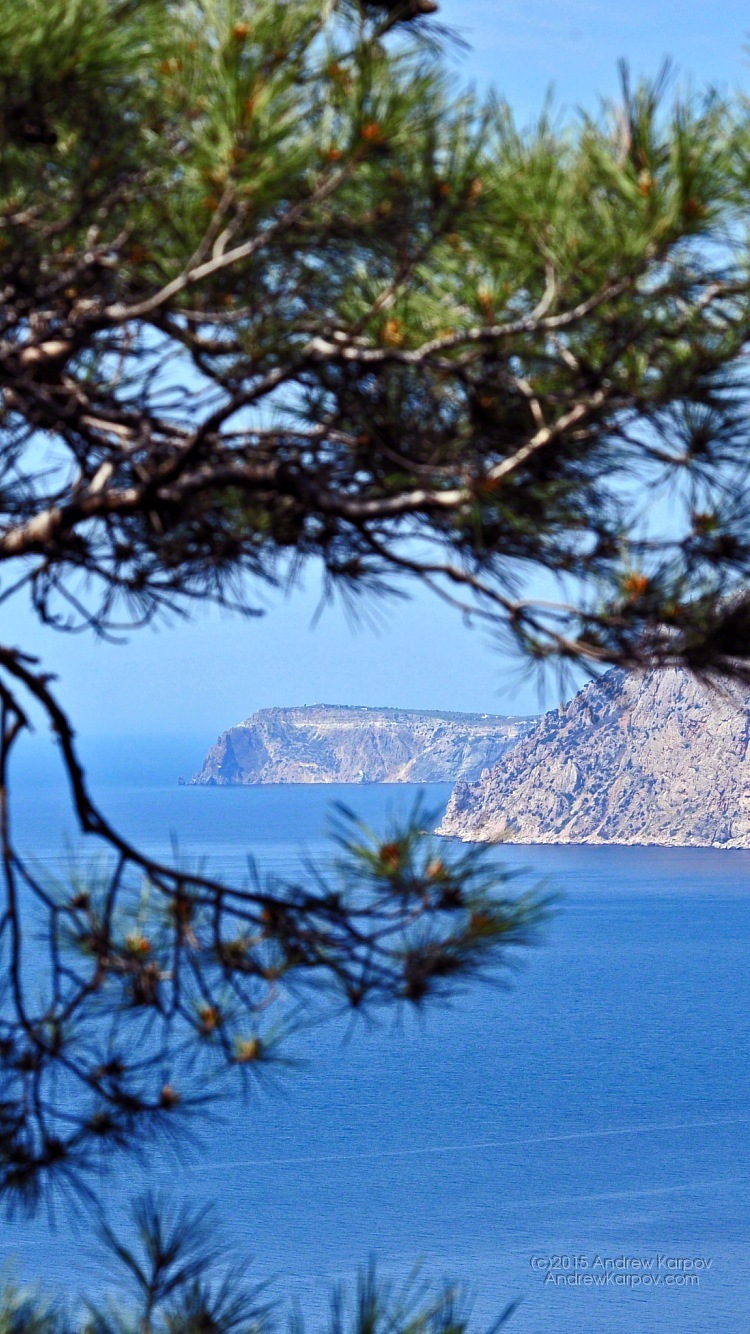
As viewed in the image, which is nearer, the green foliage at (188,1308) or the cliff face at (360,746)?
the green foliage at (188,1308)

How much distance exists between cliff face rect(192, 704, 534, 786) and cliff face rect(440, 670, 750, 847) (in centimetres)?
1292

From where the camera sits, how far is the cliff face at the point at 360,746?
316ft

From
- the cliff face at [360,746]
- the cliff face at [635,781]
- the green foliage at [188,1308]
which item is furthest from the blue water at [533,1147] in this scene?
the cliff face at [360,746]

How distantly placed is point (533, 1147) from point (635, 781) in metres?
43.8

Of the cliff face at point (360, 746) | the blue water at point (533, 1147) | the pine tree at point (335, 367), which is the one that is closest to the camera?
the pine tree at point (335, 367)

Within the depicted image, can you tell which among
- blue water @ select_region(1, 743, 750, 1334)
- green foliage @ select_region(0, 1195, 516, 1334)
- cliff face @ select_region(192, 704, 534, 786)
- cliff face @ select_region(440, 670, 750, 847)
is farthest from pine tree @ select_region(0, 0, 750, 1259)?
cliff face @ select_region(192, 704, 534, 786)

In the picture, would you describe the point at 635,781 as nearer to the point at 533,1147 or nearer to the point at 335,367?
the point at 533,1147

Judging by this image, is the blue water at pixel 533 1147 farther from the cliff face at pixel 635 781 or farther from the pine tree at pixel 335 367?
the cliff face at pixel 635 781

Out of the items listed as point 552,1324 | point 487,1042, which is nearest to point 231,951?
point 552,1324

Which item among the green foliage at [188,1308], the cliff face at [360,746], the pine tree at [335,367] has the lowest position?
the green foliage at [188,1308]

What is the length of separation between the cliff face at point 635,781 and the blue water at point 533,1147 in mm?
21025

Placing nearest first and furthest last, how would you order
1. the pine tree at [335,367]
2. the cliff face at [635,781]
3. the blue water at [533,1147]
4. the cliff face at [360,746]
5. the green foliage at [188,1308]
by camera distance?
1. the pine tree at [335,367]
2. the green foliage at [188,1308]
3. the blue water at [533,1147]
4. the cliff face at [635,781]
5. the cliff face at [360,746]

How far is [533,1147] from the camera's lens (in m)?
33.4

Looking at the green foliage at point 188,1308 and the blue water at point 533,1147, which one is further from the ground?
the blue water at point 533,1147
